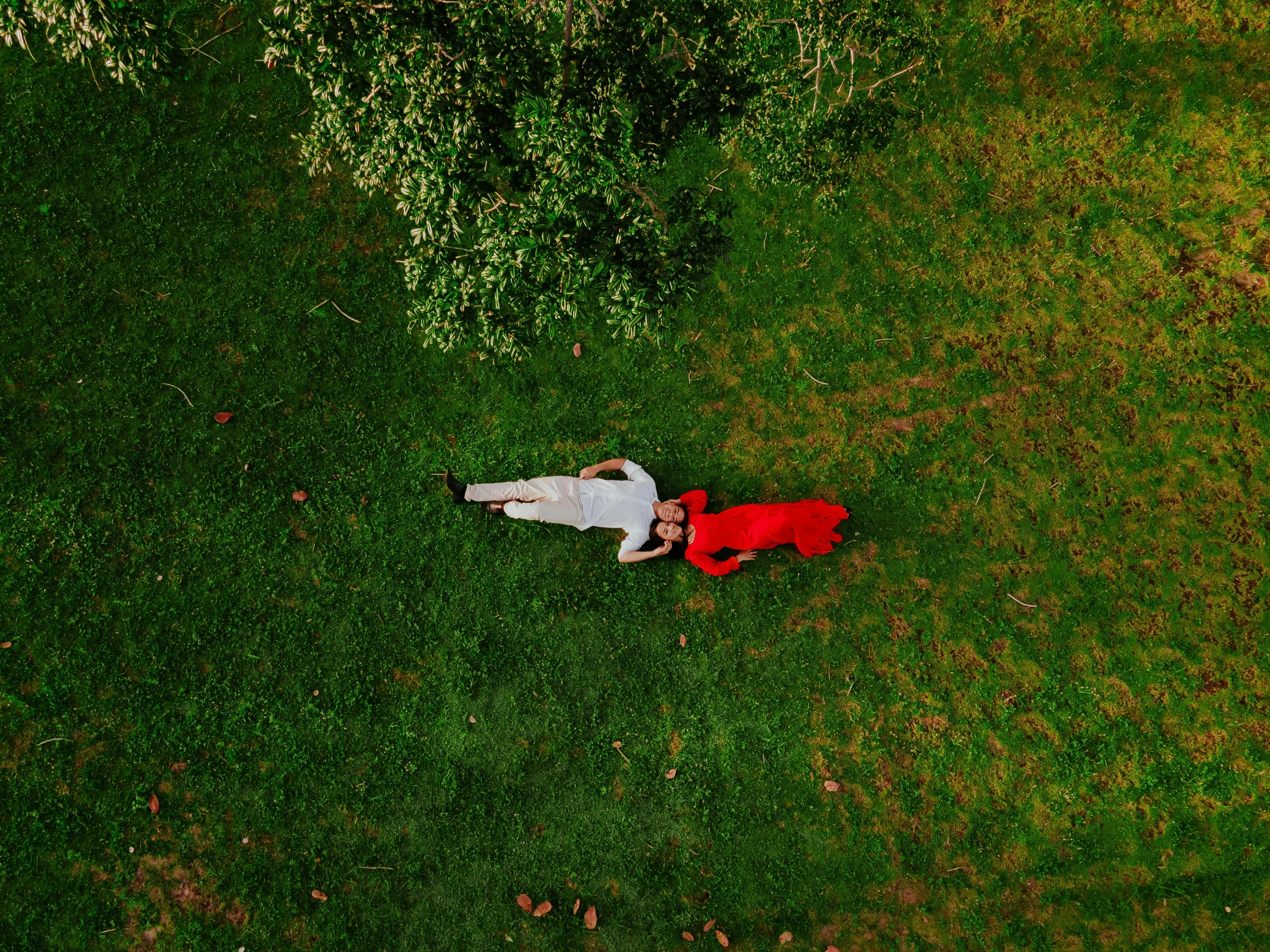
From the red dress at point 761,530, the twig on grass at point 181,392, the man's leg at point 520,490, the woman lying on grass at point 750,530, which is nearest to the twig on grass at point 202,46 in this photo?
the twig on grass at point 181,392

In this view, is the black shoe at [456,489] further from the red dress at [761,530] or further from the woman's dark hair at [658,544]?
the red dress at [761,530]

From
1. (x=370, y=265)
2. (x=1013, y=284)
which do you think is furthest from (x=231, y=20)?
(x=1013, y=284)

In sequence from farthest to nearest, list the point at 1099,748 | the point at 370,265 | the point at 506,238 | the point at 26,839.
→ 1. the point at 370,265
2. the point at 1099,748
3. the point at 26,839
4. the point at 506,238

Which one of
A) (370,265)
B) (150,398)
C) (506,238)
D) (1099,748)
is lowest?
(1099,748)

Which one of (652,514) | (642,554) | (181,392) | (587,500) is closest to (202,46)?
(181,392)

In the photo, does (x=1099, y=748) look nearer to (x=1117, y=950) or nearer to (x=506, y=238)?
(x=1117, y=950)

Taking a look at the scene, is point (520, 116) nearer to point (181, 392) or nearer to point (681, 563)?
point (681, 563)

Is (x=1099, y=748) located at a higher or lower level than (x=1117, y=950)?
higher
